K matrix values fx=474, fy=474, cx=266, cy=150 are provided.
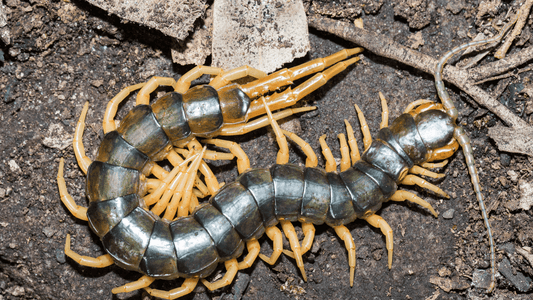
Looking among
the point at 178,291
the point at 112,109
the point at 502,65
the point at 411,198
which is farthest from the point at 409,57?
the point at 178,291

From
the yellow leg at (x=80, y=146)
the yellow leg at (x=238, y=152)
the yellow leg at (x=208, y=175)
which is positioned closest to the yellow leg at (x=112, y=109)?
the yellow leg at (x=80, y=146)

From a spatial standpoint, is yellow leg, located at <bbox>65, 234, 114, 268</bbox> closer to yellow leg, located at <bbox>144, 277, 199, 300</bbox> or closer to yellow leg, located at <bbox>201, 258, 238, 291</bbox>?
yellow leg, located at <bbox>144, 277, 199, 300</bbox>

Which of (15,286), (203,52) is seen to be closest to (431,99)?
(203,52)

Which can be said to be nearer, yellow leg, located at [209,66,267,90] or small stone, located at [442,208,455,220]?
yellow leg, located at [209,66,267,90]

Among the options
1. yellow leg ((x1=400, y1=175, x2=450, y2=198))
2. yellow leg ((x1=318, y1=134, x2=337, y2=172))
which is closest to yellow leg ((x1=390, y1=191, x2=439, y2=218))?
yellow leg ((x1=400, y1=175, x2=450, y2=198))

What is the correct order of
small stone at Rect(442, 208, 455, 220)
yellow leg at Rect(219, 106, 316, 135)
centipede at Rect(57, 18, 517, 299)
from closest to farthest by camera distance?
1. centipede at Rect(57, 18, 517, 299)
2. yellow leg at Rect(219, 106, 316, 135)
3. small stone at Rect(442, 208, 455, 220)

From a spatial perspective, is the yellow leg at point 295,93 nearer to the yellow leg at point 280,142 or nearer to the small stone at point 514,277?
the yellow leg at point 280,142
